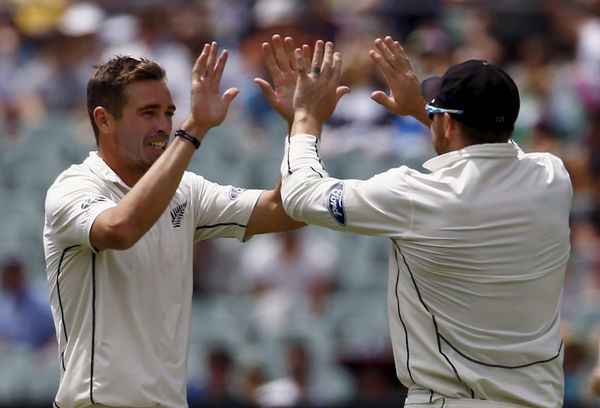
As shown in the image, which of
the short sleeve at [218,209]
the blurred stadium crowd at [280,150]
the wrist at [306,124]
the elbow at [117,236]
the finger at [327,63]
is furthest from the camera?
the blurred stadium crowd at [280,150]

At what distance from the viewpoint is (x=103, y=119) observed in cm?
498

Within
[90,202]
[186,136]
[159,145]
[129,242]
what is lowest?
[129,242]

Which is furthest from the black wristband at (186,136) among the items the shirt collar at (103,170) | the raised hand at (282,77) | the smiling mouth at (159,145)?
the raised hand at (282,77)

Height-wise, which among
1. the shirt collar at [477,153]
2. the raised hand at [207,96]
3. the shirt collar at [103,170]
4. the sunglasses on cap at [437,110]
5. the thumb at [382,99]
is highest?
the raised hand at [207,96]

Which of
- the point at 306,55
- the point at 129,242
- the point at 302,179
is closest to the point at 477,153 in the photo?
the point at 302,179

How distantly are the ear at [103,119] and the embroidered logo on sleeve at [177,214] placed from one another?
16.5 inches

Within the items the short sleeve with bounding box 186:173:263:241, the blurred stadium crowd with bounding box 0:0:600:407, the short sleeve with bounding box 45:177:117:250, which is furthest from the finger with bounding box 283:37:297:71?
the blurred stadium crowd with bounding box 0:0:600:407

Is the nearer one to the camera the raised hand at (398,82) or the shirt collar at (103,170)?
the shirt collar at (103,170)

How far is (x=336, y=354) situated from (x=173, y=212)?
4.55 meters

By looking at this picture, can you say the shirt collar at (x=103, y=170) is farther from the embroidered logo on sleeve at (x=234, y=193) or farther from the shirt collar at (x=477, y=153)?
the shirt collar at (x=477, y=153)

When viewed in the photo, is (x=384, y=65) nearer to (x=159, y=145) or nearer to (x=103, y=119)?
(x=159, y=145)

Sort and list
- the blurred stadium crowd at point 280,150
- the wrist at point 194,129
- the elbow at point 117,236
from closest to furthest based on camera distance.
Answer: the elbow at point 117,236
the wrist at point 194,129
the blurred stadium crowd at point 280,150

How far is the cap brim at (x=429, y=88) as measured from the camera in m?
4.96

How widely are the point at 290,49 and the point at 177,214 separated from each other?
0.83 m
